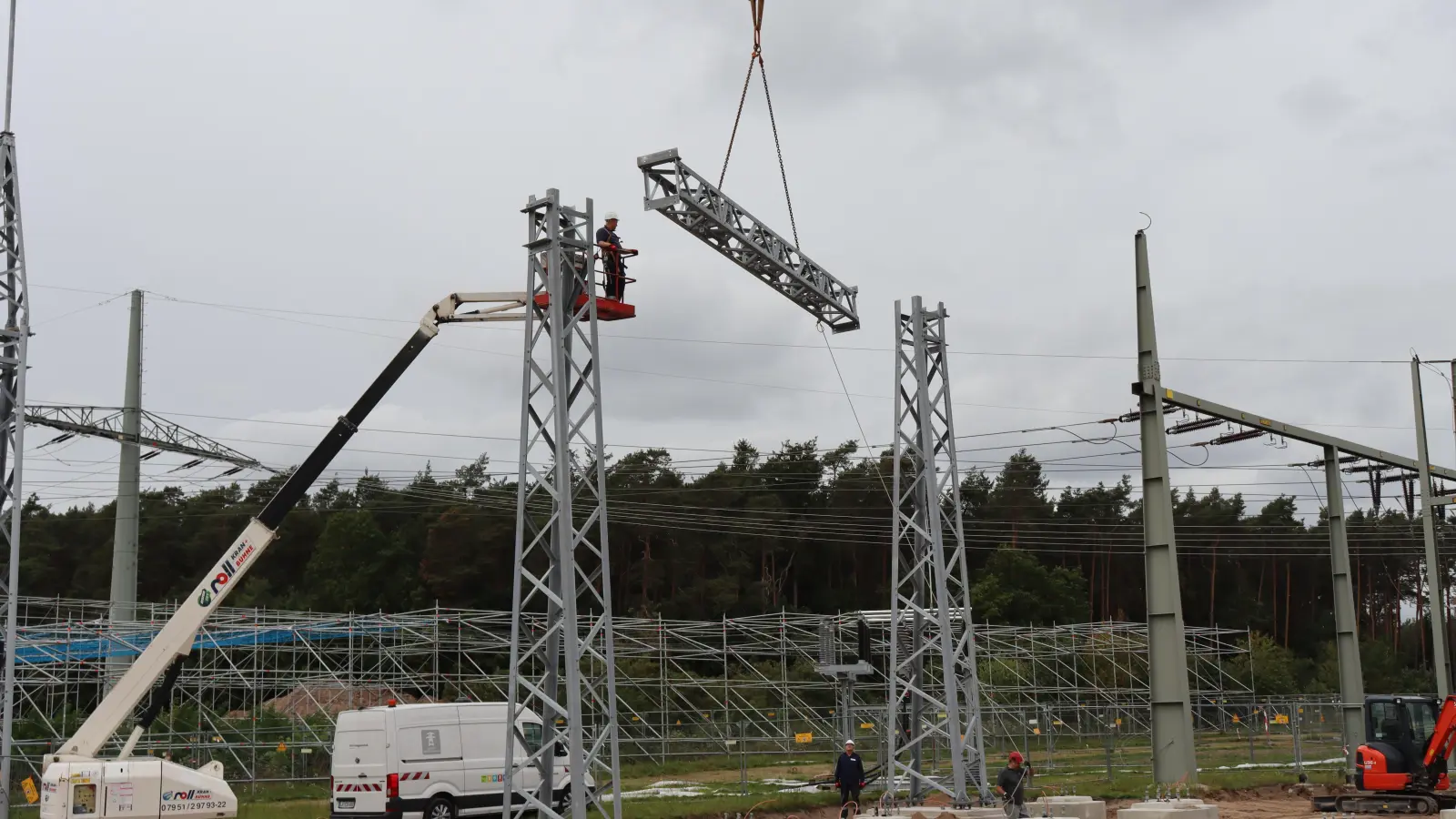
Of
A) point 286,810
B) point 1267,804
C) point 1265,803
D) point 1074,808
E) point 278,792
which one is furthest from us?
point 278,792

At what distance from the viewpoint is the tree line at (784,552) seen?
235ft

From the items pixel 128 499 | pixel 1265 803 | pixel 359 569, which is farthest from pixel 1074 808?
pixel 359 569

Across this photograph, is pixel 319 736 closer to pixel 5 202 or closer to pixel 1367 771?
pixel 5 202

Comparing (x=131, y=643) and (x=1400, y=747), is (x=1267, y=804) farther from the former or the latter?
(x=131, y=643)

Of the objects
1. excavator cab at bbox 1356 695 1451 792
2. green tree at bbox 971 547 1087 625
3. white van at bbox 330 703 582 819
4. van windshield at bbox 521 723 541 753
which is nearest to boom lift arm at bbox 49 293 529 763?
white van at bbox 330 703 582 819

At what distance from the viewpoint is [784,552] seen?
260 ft

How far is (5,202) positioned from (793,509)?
193 ft

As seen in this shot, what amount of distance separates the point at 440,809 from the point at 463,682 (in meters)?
23.3

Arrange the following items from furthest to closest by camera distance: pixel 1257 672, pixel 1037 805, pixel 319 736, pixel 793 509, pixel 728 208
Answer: pixel 793 509 → pixel 1257 672 → pixel 319 736 → pixel 1037 805 → pixel 728 208

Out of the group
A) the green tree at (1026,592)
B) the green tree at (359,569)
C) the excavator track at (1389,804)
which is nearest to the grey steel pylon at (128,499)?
the excavator track at (1389,804)

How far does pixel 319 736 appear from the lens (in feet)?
117

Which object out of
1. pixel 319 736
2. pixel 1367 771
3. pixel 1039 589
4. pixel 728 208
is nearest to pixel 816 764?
pixel 319 736

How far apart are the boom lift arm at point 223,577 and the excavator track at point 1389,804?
60.4 ft

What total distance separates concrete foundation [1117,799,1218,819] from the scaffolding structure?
11.3 metres
